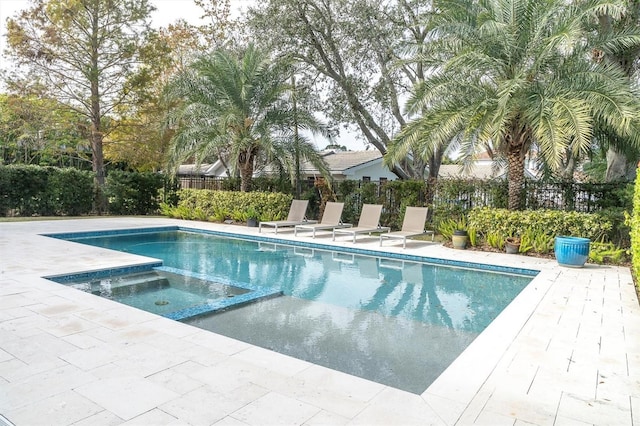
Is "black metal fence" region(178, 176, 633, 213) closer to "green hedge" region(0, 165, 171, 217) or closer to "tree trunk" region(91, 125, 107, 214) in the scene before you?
"green hedge" region(0, 165, 171, 217)

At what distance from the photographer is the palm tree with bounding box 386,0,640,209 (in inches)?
373

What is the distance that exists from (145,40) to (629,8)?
1921cm

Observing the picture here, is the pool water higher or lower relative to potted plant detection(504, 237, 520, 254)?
lower

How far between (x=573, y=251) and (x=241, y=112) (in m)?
11.6

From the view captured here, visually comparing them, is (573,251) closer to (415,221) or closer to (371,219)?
(415,221)

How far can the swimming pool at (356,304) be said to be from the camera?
5.26 meters

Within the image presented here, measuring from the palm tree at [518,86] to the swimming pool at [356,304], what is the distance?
3.06m

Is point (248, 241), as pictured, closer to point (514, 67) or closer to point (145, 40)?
point (514, 67)

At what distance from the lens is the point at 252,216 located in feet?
56.4

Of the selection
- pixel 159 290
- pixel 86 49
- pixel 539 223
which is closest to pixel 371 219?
pixel 539 223

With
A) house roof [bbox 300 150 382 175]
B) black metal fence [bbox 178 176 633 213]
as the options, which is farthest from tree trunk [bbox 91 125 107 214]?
black metal fence [bbox 178 176 633 213]

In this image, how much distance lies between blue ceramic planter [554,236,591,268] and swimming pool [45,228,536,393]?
1.02 metres

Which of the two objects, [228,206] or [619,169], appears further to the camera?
[228,206]

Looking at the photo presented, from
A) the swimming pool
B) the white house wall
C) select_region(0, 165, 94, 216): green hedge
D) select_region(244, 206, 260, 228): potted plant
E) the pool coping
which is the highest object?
the white house wall
